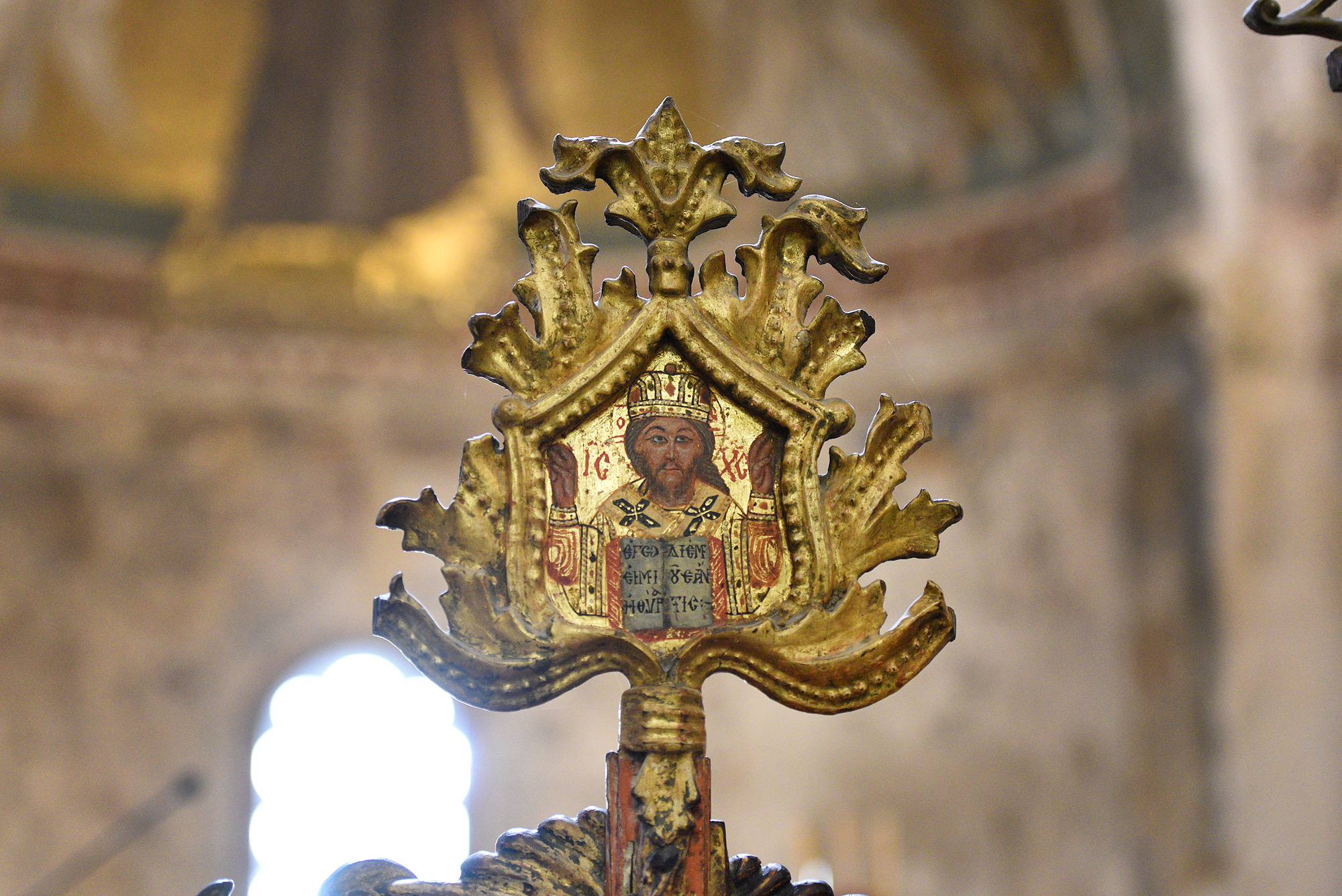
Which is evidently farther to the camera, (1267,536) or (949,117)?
(949,117)

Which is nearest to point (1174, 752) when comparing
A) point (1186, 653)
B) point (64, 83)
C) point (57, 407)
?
point (1186, 653)

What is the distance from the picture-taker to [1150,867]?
21.4ft

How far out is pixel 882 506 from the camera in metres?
1.93

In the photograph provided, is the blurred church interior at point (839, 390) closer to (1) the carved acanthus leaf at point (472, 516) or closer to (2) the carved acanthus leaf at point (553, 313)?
(2) the carved acanthus leaf at point (553, 313)

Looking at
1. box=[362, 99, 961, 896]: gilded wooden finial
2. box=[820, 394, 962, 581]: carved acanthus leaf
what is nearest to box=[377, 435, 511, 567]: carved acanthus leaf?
box=[362, 99, 961, 896]: gilded wooden finial

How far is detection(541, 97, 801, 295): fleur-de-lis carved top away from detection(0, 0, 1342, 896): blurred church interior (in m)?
4.76

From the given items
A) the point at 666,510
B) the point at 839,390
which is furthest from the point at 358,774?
the point at 666,510

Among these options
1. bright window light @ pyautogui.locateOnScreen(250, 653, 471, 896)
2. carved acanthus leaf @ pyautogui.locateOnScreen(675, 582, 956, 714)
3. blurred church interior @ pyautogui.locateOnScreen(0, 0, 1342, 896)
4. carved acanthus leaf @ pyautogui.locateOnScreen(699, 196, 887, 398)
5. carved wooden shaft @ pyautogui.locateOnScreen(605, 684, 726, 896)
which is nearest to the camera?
carved wooden shaft @ pyautogui.locateOnScreen(605, 684, 726, 896)

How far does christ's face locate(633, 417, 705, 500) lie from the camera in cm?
194

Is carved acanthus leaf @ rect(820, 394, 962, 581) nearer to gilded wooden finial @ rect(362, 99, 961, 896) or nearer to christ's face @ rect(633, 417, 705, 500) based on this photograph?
gilded wooden finial @ rect(362, 99, 961, 896)

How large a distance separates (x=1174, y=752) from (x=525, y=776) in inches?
134

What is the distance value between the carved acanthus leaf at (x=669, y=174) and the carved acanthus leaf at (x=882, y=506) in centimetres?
33

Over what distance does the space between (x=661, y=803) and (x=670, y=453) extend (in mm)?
441

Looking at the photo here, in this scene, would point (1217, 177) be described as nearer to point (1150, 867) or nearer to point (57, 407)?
point (1150, 867)
